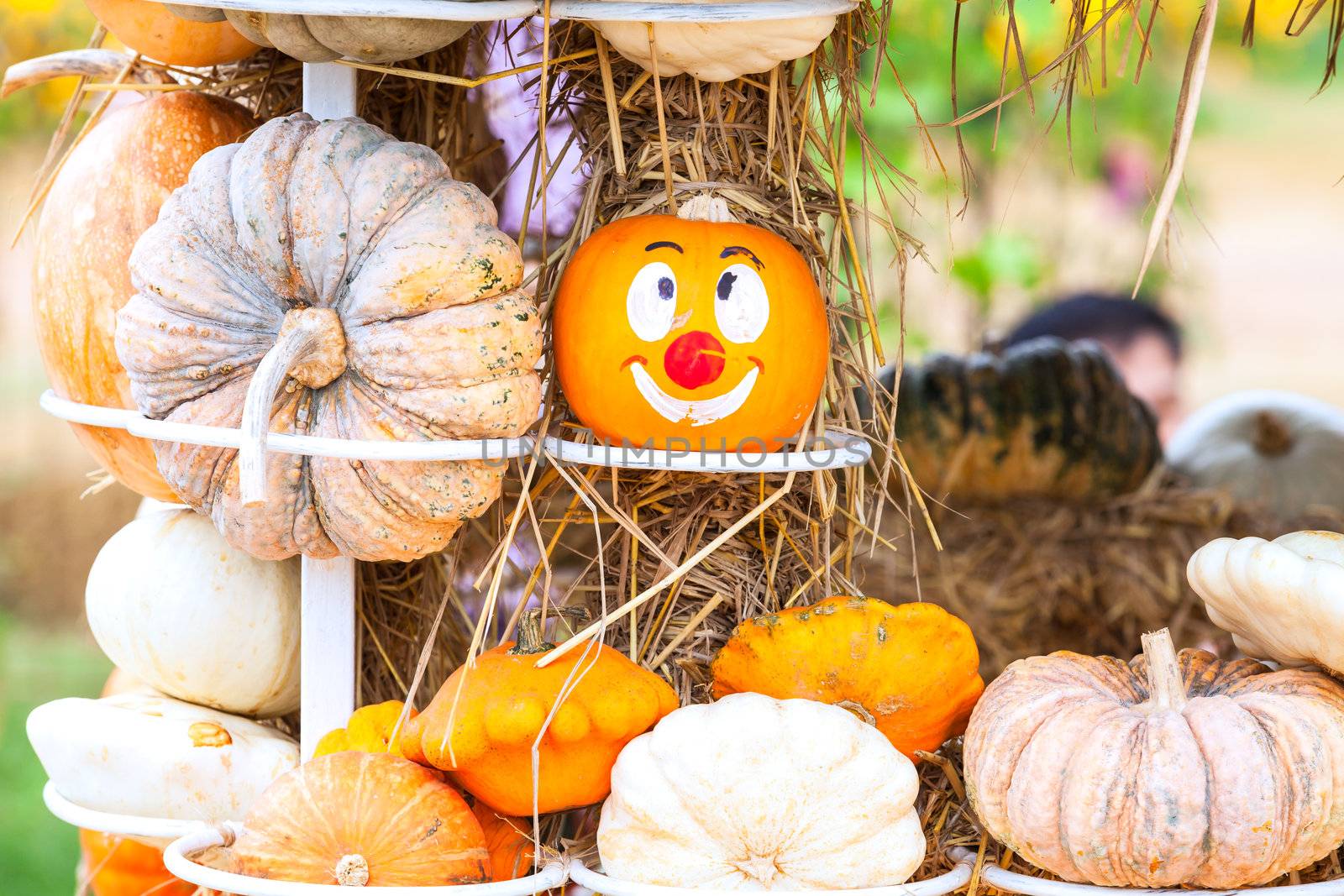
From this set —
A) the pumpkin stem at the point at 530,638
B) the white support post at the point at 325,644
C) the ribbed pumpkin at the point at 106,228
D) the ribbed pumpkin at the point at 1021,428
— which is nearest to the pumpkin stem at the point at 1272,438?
the ribbed pumpkin at the point at 1021,428

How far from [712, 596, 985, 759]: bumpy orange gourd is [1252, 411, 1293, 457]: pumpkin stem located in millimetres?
2508

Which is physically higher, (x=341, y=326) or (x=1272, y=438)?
(x=341, y=326)

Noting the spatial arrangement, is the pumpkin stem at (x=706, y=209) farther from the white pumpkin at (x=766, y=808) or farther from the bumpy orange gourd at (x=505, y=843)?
the bumpy orange gourd at (x=505, y=843)

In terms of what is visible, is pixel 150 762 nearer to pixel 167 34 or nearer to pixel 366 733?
pixel 366 733

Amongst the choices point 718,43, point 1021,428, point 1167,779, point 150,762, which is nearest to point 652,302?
point 718,43

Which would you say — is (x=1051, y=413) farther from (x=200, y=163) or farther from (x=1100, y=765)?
(x=200, y=163)

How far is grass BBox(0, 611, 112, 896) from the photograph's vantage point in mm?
3803

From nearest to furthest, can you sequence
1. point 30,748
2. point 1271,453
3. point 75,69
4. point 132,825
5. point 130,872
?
point 132,825, point 75,69, point 130,872, point 1271,453, point 30,748

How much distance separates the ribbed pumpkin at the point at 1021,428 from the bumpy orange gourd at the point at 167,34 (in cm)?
206

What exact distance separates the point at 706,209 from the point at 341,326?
1.75 ft

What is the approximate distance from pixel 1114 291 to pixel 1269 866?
3.72m

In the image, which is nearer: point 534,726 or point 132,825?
point 534,726

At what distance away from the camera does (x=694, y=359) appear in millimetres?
1681

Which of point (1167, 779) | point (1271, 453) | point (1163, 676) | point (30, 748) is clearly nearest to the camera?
point (1167, 779)
